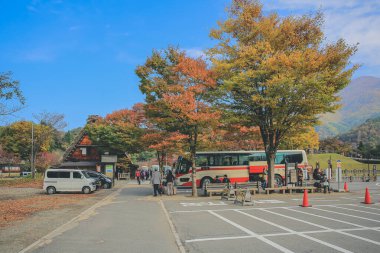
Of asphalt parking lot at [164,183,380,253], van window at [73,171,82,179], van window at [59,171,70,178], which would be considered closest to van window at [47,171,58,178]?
van window at [59,171,70,178]

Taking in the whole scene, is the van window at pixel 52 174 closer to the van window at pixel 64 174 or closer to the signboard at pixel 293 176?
the van window at pixel 64 174

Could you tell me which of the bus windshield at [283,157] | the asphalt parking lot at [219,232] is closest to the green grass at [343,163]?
the bus windshield at [283,157]

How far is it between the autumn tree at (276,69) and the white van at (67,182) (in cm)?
1268

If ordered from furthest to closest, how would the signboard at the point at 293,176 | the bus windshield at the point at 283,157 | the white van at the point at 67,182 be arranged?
1. the bus windshield at the point at 283,157
2. the white van at the point at 67,182
3. the signboard at the point at 293,176

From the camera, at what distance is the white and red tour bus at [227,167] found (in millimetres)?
28250

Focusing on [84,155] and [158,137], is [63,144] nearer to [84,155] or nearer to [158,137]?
[84,155]

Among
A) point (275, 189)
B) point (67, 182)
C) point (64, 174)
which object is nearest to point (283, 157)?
point (275, 189)

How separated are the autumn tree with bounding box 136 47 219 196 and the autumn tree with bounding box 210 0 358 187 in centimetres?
147

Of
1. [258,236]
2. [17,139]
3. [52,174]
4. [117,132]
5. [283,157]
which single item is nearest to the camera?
[258,236]

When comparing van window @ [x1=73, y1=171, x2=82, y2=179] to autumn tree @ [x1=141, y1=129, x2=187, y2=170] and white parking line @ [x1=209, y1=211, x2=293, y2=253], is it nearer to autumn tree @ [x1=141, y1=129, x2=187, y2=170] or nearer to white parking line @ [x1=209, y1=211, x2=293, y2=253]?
autumn tree @ [x1=141, y1=129, x2=187, y2=170]

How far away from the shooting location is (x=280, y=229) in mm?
9828

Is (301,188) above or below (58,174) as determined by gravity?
below

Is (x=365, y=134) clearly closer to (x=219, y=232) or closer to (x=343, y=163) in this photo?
(x=343, y=163)

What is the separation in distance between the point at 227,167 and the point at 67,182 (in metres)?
13.4
